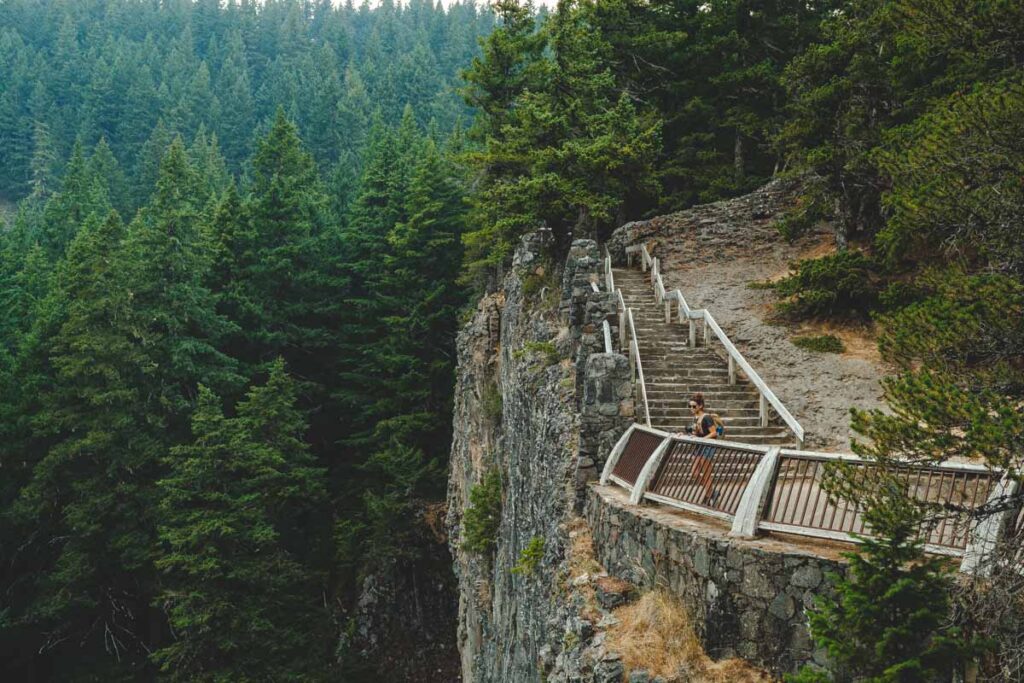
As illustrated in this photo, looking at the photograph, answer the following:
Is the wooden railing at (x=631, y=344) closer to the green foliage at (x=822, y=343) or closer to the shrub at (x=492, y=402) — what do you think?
the green foliage at (x=822, y=343)

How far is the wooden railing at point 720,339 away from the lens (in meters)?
12.7

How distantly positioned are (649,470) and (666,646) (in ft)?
7.77

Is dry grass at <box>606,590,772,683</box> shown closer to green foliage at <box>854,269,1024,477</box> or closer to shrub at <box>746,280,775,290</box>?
green foliage at <box>854,269,1024,477</box>

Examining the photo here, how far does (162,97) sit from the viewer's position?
236ft

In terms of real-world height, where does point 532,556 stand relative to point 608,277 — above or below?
below

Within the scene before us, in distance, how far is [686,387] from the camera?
14492 millimetres

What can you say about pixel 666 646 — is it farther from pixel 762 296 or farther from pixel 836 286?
pixel 762 296

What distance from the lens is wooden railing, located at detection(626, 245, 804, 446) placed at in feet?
41.5

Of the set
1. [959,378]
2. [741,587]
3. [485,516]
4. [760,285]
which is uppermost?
[760,285]

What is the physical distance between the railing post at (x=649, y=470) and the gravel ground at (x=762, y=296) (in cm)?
414

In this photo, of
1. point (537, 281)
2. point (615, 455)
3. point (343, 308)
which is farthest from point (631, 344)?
point (343, 308)

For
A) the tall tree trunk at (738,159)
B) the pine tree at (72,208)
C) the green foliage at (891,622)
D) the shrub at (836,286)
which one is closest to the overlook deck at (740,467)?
the green foliage at (891,622)

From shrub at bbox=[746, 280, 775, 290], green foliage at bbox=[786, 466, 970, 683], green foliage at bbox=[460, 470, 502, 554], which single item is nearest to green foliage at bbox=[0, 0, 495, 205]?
shrub at bbox=[746, 280, 775, 290]

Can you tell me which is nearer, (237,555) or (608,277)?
(608,277)
